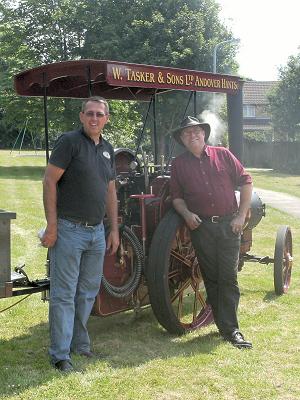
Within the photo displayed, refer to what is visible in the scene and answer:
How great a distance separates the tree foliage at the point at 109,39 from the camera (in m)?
22.0

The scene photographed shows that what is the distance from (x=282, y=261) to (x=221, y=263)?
1.71 metres

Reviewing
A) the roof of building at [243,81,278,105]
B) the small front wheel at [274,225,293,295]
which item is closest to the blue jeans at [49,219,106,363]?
the small front wheel at [274,225,293,295]

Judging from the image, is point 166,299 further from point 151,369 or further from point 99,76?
point 99,76

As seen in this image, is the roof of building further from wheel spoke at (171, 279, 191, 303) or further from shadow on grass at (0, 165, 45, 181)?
wheel spoke at (171, 279, 191, 303)

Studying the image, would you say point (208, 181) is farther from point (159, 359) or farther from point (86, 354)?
point (86, 354)

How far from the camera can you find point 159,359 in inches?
162

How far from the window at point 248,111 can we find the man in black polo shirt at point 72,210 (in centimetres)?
5031

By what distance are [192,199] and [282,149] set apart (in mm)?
27838

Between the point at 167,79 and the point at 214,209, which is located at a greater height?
the point at 167,79

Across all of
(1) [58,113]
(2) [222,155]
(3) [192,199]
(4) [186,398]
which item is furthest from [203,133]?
(1) [58,113]

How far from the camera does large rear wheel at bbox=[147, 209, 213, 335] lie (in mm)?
4387

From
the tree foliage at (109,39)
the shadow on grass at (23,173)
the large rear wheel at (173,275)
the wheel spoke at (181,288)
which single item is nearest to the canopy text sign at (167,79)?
the large rear wheel at (173,275)

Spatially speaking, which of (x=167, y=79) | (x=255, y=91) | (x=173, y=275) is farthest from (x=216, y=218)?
(x=255, y=91)

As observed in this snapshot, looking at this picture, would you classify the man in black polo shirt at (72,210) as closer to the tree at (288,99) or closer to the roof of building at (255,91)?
the tree at (288,99)
